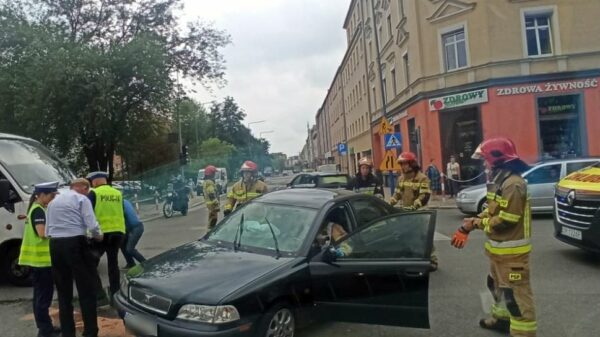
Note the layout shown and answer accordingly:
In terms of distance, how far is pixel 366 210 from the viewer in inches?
211

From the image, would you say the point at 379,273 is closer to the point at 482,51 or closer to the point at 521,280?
the point at 521,280

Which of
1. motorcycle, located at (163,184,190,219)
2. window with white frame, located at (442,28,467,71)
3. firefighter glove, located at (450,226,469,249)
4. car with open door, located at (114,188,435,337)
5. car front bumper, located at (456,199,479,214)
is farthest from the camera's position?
window with white frame, located at (442,28,467,71)

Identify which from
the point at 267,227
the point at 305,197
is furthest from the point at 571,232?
the point at 267,227

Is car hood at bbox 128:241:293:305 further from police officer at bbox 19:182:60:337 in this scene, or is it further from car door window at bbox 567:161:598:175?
car door window at bbox 567:161:598:175

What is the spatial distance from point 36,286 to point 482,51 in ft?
61.2

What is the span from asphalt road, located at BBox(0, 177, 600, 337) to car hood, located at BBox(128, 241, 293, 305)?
3.18ft

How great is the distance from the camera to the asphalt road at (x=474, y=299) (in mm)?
4680

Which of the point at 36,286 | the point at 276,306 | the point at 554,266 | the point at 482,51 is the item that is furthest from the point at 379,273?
the point at 482,51

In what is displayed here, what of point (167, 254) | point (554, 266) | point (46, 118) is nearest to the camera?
point (167, 254)

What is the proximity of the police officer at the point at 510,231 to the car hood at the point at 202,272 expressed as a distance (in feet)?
5.96

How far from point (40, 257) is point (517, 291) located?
460 cm

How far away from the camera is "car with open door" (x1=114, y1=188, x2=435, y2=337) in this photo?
3.72 metres

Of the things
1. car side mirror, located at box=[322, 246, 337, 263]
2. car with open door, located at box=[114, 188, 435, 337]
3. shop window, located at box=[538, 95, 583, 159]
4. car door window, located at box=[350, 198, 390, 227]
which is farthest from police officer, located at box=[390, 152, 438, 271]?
shop window, located at box=[538, 95, 583, 159]

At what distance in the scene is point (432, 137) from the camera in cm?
2138
